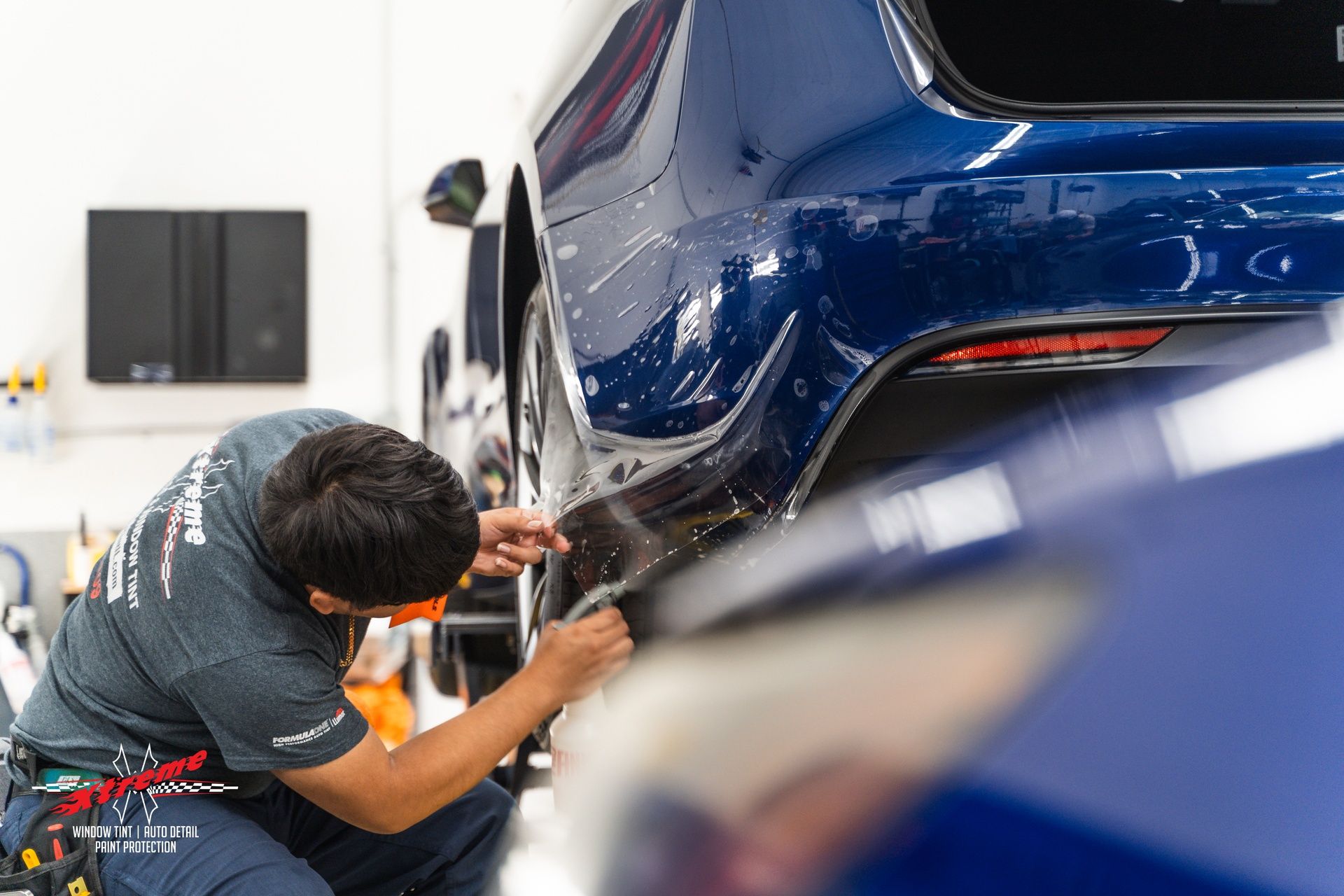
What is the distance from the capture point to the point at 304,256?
350 cm

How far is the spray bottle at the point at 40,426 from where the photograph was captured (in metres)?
3.44

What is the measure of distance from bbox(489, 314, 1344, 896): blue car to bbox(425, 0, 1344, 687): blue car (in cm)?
6

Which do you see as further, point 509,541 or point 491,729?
point 509,541

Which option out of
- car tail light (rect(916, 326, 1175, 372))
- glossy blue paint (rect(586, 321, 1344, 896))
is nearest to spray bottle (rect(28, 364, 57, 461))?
glossy blue paint (rect(586, 321, 1344, 896))

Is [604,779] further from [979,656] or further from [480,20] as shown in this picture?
[480,20]

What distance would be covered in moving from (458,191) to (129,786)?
1425 millimetres

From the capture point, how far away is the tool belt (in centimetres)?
122

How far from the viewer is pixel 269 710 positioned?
3.79 feet

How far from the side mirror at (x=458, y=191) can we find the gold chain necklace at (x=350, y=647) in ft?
3.73

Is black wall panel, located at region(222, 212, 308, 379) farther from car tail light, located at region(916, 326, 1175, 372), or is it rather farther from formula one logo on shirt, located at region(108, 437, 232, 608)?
car tail light, located at region(916, 326, 1175, 372)

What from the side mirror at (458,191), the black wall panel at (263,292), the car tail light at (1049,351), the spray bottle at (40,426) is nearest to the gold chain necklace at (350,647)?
the car tail light at (1049,351)

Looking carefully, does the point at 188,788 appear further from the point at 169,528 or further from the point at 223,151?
the point at 223,151

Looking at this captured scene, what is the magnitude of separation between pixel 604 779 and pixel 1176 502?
81cm

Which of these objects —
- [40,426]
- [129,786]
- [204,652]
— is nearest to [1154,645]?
[204,652]
